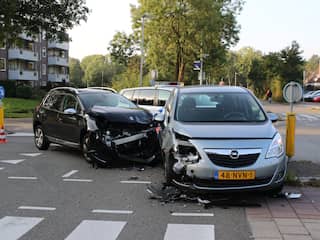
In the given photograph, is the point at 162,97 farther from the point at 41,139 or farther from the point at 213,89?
the point at 213,89

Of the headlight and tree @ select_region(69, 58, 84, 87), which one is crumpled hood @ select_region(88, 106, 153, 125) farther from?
tree @ select_region(69, 58, 84, 87)

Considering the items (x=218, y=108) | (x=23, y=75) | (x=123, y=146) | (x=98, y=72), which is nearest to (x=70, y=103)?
(x=123, y=146)

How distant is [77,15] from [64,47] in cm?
6201

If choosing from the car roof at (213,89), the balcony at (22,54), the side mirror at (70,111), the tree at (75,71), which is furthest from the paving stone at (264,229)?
the tree at (75,71)

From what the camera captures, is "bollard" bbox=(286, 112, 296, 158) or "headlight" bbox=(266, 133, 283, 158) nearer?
"headlight" bbox=(266, 133, 283, 158)

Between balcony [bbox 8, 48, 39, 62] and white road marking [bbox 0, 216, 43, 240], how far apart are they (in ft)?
220

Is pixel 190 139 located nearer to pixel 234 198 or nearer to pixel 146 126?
pixel 234 198

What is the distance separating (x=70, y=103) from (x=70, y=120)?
54 centimetres

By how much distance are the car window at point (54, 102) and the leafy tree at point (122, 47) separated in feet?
123

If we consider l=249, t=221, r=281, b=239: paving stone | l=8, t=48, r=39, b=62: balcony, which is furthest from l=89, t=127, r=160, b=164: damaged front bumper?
l=8, t=48, r=39, b=62: balcony

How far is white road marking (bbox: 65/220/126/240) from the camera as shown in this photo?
510 cm

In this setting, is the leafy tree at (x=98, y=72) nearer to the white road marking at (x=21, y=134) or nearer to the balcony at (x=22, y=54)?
the balcony at (x=22, y=54)

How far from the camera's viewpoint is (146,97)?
15477 mm

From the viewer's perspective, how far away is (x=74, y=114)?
406 inches
